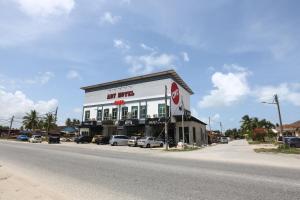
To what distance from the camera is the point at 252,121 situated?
7938cm

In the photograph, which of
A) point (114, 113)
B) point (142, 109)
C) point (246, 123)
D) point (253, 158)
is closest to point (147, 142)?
point (142, 109)

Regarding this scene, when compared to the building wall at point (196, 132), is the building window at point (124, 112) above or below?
above

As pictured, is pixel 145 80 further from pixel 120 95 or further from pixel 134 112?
pixel 120 95

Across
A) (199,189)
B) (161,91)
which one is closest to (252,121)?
(161,91)

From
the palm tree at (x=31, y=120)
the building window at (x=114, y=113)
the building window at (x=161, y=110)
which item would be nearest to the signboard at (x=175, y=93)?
the building window at (x=161, y=110)

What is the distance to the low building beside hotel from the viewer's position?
1870 inches

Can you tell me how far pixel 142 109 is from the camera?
51.3 meters

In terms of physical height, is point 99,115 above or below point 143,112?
above

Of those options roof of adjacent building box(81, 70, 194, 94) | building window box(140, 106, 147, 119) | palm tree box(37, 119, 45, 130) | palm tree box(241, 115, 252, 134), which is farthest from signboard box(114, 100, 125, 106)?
palm tree box(37, 119, 45, 130)

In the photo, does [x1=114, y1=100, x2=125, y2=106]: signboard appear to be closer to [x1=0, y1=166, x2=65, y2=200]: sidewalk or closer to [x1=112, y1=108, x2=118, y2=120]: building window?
[x1=112, y1=108, x2=118, y2=120]: building window

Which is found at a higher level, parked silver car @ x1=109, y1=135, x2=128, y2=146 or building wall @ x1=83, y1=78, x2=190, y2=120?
building wall @ x1=83, y1=78, x2=190, y2=120

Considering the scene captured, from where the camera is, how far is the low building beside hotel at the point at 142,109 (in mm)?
47500

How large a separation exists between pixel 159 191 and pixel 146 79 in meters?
45.1

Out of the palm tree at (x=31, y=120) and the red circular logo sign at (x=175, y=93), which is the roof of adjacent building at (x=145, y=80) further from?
the palm tree at (x=31, y=120)
